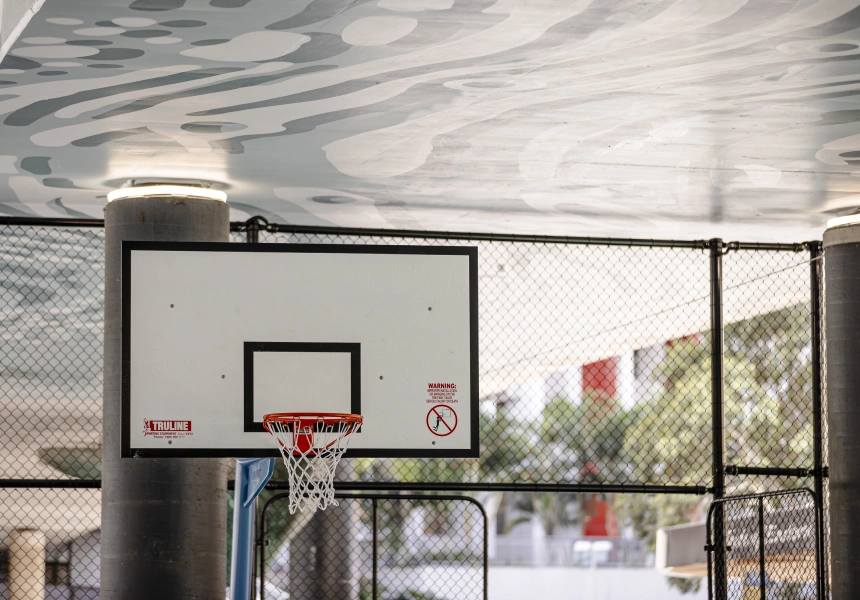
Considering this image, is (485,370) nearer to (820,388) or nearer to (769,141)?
(820,388)

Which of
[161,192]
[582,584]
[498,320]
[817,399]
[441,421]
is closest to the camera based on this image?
[441,421]

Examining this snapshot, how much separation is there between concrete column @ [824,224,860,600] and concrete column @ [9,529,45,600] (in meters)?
9.37

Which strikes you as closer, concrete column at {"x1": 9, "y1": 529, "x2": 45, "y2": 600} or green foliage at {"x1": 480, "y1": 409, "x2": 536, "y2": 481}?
concrete column at {"x1": 9, "y1": 529, "x2": 45, "y2": 600}

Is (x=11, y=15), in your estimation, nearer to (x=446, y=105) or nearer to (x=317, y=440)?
(x=446, y=105)

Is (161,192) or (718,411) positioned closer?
(161,192)

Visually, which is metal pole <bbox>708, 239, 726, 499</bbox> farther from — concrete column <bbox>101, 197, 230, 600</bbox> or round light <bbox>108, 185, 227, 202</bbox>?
round light <bbox>108, 185, 227, 202</bbox>

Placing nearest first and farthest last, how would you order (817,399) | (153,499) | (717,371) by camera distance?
(153,499) < (717,371) < (817,399)

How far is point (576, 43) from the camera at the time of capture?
4.54 m

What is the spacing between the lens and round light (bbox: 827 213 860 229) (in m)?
7.88

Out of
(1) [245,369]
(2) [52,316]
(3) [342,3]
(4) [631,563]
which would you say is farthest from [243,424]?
(4) [631,563]

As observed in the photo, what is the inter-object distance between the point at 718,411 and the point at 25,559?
30.5 ft

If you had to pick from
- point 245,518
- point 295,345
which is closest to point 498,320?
point 295,345

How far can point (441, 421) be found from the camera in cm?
650

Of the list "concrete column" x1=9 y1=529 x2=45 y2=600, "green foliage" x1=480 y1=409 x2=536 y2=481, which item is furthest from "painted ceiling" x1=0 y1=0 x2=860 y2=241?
"green foliage" x1=480 y1=409 x2=536 y2=481
